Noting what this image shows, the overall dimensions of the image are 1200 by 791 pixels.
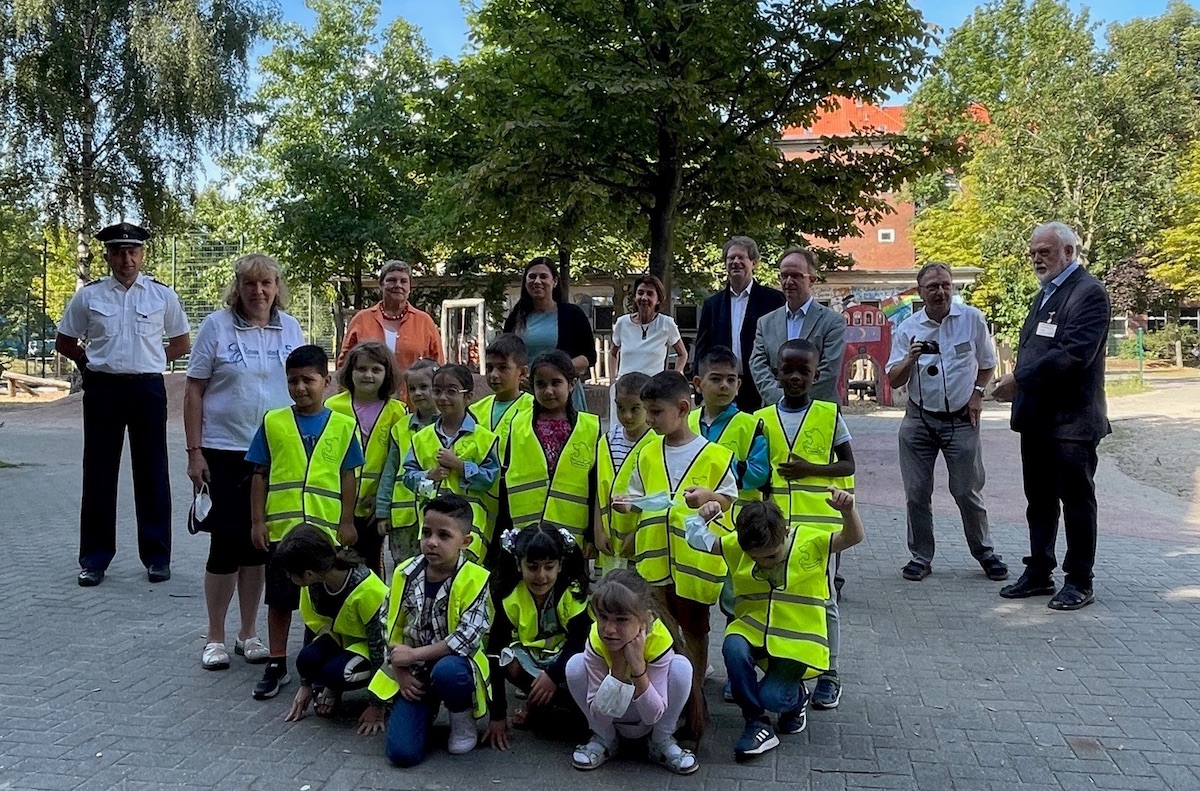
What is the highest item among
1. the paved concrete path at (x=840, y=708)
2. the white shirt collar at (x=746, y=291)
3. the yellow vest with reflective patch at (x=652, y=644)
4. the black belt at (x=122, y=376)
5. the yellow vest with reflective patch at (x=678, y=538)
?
the white shirt collar at (x=746, y=291)

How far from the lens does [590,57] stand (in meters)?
10.2

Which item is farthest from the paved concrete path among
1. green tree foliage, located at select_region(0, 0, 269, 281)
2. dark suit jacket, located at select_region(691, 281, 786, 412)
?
green tree foliage, located at select_region(0, 0, 269, 281)

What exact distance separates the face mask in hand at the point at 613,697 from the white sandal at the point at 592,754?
17cm

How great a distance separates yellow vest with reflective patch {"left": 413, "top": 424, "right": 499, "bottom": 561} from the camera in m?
4.29

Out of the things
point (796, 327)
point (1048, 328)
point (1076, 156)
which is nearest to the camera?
point (796, 327)

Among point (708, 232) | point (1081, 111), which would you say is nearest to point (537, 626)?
point (708, 232)

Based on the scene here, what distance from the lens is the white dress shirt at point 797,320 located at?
545cm

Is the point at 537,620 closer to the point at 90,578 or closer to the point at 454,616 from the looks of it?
the point at 454,616

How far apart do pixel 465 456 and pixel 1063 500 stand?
3577 millimetres

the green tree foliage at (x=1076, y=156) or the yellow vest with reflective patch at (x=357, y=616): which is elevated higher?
the green tree foliage at (x=1076, y=156)

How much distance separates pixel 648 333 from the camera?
631 cm

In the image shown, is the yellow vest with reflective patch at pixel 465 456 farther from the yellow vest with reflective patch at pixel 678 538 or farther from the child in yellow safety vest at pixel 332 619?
the yellow vest with reflective patch at pixel 678 538

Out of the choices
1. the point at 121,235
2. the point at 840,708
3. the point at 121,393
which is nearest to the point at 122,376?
the point at 121,393

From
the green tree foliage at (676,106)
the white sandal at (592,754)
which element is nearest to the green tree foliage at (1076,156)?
the green tree foliage at (676,106)
